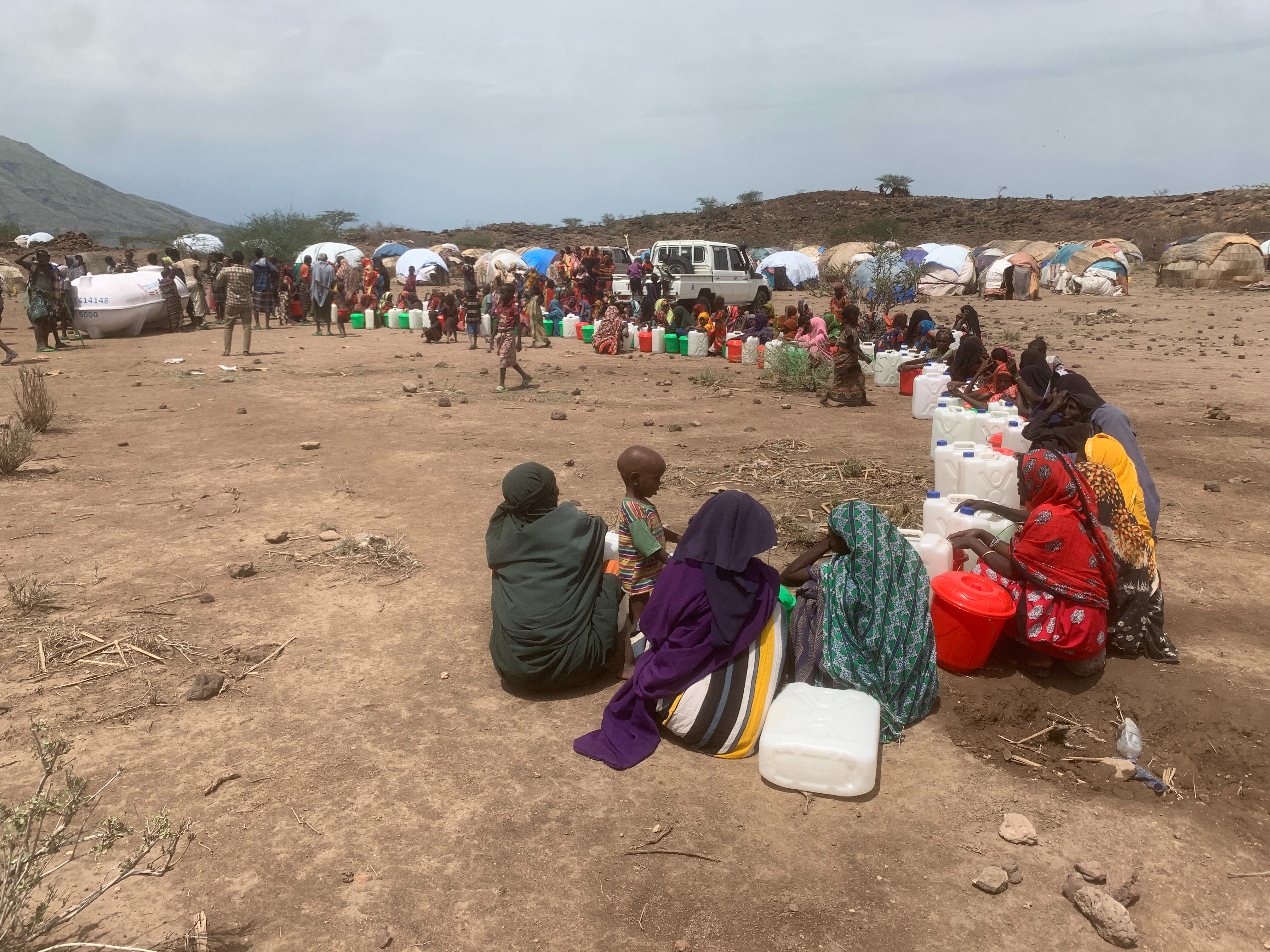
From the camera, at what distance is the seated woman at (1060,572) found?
3.71 metres

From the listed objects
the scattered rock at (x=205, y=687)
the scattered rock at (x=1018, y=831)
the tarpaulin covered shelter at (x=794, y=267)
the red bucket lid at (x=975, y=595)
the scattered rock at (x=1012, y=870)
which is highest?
the tarpaulin covered shelter at (x=794, y=267)

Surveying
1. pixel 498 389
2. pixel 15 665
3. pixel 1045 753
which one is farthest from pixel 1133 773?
pixel 498 389

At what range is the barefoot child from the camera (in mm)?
3924

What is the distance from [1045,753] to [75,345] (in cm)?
1698

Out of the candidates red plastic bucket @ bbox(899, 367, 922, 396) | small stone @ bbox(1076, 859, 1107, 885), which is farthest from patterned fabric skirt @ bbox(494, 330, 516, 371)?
small stone @ bbox(1076, 859, 1107, 885)

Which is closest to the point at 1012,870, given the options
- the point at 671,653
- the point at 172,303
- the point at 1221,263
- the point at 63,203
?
the point at 671,653

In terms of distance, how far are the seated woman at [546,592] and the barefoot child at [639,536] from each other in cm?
12

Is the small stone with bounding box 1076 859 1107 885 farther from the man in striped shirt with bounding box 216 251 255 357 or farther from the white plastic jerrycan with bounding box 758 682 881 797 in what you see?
the man in striped shirt with bounding box 216 251 255 357

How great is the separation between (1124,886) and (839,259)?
28.8 meters

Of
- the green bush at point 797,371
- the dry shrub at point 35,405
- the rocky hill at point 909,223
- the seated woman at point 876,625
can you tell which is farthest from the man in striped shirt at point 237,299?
the rocky hill at point 909,223

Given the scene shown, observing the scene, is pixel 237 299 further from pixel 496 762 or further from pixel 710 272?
pixel 496 762

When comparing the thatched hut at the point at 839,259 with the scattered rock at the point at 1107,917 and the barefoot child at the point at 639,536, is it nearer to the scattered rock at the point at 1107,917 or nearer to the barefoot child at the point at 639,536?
the barefoot child at the point at 639,536

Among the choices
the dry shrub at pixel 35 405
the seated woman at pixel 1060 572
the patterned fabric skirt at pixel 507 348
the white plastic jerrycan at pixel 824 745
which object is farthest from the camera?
the patterned fabric skirt at pixel 507 348

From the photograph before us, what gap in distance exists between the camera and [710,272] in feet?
57.7
